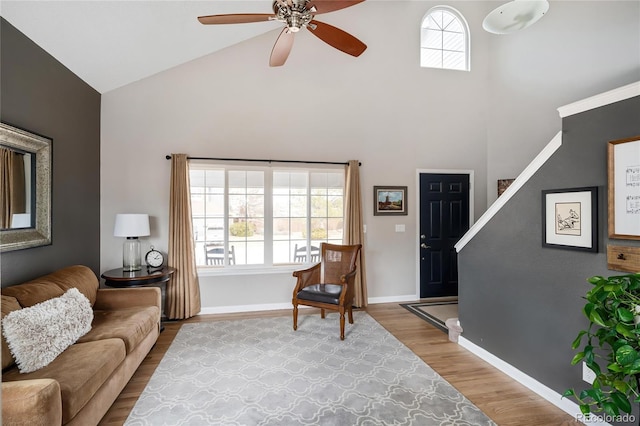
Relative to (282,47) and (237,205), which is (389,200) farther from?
(282,47)

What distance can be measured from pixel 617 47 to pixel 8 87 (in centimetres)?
569

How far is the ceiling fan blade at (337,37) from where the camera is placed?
2316 mm

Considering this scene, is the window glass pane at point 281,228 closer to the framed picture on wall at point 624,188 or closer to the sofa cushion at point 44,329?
the sofa cushion at point 44,329

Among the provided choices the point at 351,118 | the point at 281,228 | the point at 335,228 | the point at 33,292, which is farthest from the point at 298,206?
the point at 33,292

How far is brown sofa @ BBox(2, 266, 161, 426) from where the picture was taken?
5.22ft

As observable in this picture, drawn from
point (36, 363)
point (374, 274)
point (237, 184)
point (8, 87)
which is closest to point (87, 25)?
point (8, 87)

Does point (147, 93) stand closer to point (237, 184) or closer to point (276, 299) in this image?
point (237, 184)

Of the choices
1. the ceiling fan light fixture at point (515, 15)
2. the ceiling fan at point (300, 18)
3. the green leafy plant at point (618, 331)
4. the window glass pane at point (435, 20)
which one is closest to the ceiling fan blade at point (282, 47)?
the ceiling fan at point (300, 18)

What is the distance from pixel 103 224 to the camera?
13.4 feet

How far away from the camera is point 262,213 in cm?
456

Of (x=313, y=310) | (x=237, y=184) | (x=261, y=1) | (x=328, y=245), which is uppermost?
(x=261, y=1)

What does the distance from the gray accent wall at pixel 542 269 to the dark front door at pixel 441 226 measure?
1749 millimetres

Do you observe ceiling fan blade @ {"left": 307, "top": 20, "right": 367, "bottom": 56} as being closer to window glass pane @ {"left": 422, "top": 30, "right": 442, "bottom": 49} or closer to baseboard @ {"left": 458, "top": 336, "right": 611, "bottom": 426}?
baseboard @ {"left": 458, "top": 336, "right": 611, "bottom": 426}

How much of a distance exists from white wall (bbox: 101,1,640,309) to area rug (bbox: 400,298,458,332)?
0.34m
